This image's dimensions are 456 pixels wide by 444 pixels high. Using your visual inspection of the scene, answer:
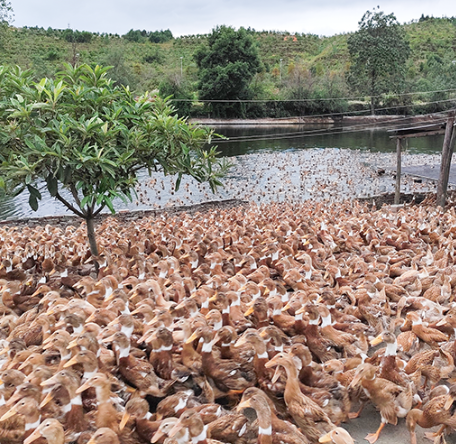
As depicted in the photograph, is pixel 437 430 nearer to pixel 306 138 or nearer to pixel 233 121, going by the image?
pixel 306 138

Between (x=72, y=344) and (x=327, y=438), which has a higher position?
(x=72, y=344)

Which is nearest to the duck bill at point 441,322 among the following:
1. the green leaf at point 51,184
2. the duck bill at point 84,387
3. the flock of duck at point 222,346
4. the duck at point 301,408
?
the flock of duck at point 222,346

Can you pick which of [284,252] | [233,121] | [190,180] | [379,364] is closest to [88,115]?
[284,252]

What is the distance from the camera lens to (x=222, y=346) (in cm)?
436

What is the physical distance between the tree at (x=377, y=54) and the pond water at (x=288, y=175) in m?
23.8

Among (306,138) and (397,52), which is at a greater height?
(397,52)

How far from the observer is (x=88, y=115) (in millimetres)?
6289

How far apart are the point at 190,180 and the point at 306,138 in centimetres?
2203

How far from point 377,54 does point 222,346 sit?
63798 millimetres

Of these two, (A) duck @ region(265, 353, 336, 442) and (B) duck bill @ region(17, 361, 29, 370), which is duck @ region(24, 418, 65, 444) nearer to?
(B) duck bill @ region(17, 361, 29, 370)

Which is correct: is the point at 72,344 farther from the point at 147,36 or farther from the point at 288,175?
the point at 147,36

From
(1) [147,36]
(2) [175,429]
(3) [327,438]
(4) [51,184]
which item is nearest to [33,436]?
(2) [175,429]

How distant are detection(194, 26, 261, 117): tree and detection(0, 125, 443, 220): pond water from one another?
15.0 m

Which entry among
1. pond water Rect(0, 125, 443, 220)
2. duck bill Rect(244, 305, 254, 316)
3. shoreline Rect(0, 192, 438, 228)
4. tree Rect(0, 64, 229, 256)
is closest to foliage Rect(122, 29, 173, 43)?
pond water Rect(0, 125, 443, 220)
